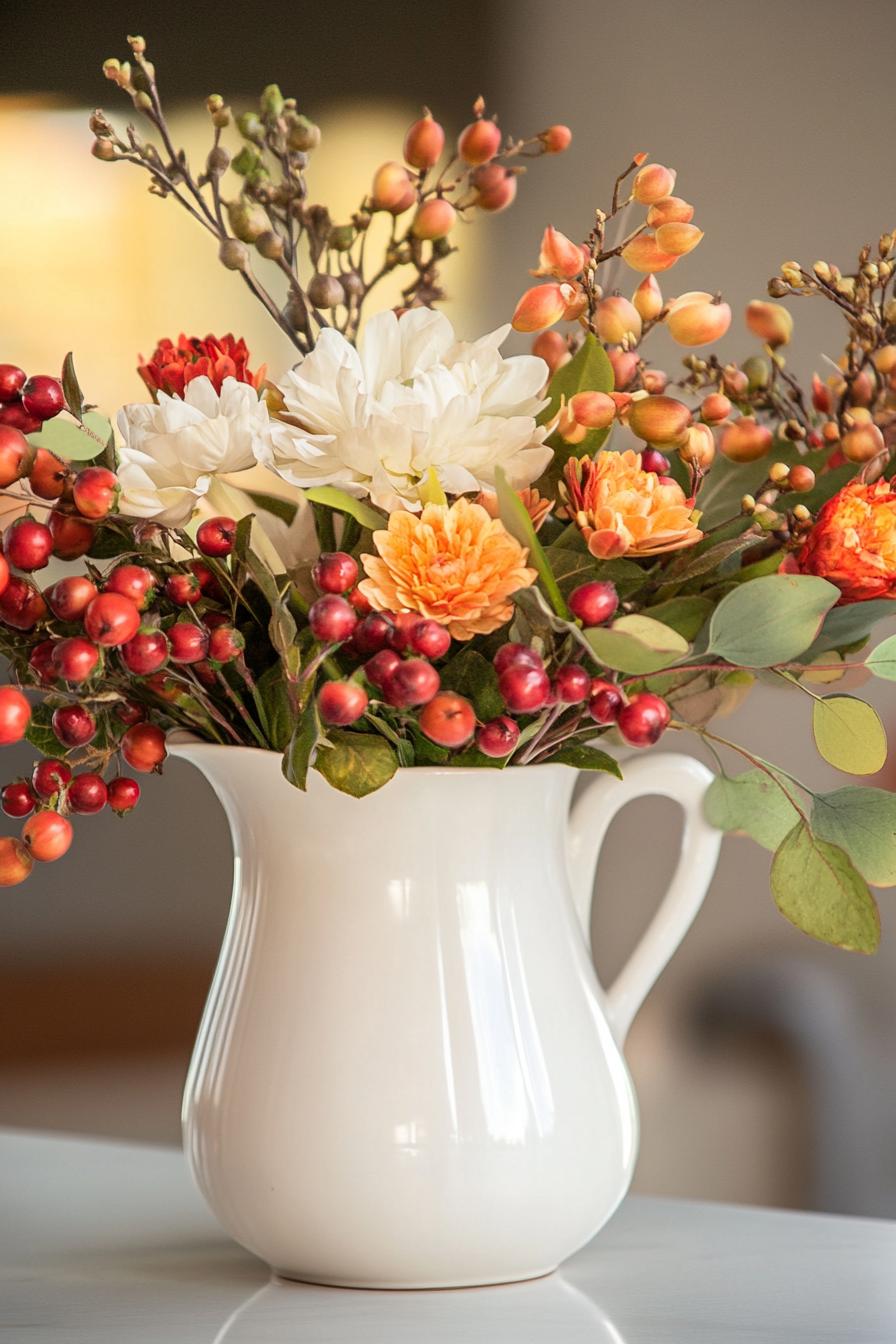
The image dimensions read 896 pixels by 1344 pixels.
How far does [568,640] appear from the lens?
18.3 inches

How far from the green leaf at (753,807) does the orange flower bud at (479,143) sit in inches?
10.2

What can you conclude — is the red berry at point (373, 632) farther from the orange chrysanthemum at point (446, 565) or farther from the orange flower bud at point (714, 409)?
the orange flower bud at point (714, 409)

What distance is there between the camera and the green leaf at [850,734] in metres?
0.50

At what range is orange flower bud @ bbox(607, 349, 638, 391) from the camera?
0.54m

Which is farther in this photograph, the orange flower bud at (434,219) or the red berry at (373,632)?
the orange flower bud at (434,219)

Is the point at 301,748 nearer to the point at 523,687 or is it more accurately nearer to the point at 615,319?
the point at 523,687

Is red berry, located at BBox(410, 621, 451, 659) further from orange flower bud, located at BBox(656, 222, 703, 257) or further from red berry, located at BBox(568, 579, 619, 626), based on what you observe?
orange flower bud, located at BBox(656, 222, 703, 257)

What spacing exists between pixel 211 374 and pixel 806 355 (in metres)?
1.57

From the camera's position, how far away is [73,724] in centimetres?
47

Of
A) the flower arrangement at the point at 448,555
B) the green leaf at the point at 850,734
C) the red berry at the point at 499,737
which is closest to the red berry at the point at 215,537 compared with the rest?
the flower arrangement at the point at 448,555

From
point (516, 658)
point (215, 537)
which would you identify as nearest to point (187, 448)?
point (215, 537)

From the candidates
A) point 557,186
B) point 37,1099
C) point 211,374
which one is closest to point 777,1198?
point 37,1099

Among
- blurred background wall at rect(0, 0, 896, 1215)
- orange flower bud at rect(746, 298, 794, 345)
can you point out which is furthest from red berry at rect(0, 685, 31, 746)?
blurred background wall at rect(0, 0, 896, 1215)

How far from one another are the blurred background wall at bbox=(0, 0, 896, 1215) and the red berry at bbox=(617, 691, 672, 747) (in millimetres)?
1373
